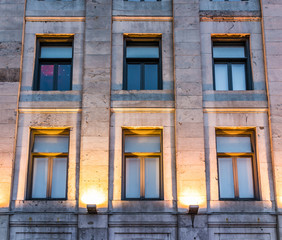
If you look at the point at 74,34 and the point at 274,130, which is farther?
the point at 74,34

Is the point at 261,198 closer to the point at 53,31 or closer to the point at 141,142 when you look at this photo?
the point at 141,142

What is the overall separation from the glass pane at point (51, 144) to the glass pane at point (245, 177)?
6.72 m

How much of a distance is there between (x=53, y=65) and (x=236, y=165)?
27.7 ft

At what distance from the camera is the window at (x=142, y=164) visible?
49.9 feet

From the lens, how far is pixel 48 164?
1553 centimetres

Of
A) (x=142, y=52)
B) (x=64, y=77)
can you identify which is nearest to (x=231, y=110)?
(x=142, y=52)

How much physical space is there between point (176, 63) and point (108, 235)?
23.1ft

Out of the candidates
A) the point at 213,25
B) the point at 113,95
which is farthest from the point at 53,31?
the point at 213,25

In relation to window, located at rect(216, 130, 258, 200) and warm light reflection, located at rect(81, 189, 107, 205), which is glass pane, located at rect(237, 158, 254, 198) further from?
warm light reflection, located at rect(81, 189, 107, 205)

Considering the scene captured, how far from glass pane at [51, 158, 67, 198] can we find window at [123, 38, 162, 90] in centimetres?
393

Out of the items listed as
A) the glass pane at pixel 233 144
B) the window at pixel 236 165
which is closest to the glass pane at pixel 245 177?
the window at pixel 236 165

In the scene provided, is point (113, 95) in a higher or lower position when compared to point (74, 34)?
lower

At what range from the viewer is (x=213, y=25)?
16625 millimetres

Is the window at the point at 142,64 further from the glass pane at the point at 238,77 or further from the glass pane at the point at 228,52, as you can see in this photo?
the glass pane at the point at 238,77
